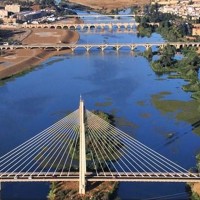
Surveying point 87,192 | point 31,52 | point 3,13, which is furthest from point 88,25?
point 87,192

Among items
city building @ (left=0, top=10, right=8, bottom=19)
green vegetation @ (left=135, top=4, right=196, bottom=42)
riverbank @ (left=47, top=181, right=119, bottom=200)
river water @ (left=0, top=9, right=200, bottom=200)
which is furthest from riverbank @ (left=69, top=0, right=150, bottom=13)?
riverbank @ (left=47, top=181, right=119, bottom=200)

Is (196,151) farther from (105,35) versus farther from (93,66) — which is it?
(105,35)

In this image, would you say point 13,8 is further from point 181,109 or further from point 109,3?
point 181,109

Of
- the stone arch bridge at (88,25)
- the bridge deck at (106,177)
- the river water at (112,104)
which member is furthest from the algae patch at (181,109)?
the stone arch bridge at (88,25)

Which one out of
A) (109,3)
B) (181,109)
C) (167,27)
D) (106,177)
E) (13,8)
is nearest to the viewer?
(106,177)

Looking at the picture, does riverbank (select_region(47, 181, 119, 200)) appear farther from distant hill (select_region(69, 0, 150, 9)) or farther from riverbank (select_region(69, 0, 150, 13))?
distant hill (select_region(69, 0, 150, 9))

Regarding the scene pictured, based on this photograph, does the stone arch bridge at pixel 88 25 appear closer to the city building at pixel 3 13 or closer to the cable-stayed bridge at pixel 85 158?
the city building at pixel 3 13

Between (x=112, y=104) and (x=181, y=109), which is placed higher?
(x=112, y=104)

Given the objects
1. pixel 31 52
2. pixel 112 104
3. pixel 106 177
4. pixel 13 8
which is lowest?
pixel 112 104
